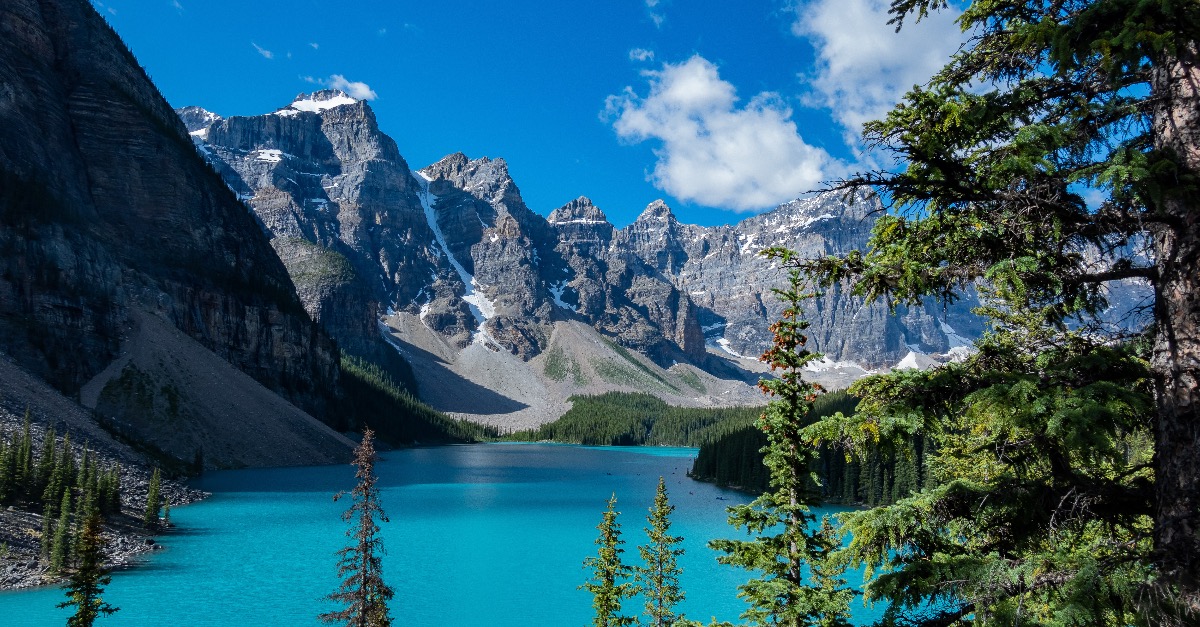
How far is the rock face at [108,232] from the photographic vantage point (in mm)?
96250

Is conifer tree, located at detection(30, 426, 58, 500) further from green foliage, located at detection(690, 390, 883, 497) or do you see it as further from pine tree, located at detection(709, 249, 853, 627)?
green foliage, located at detection(690, 390, 883, 497)

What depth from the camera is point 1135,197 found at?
5238mm

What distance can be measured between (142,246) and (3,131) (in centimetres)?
2847

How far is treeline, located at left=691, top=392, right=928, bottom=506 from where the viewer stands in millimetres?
71812

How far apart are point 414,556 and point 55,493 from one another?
24.0 meters

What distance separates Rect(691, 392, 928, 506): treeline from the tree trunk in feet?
178

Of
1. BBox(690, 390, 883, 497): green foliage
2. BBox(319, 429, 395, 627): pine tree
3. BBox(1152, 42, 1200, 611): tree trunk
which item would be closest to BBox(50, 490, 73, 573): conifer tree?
BBox(319, 429, 395, 627): pine tree

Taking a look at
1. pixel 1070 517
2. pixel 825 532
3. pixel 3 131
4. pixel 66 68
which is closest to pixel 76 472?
pixel 825 532

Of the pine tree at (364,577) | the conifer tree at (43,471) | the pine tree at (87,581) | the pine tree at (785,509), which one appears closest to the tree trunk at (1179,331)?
the pine tree at (785,509)

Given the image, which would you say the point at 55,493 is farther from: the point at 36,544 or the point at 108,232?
the point at 108,232

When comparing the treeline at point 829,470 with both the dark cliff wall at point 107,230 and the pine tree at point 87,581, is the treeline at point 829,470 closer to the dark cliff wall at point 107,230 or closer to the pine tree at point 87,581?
the pine tree at point 87,581

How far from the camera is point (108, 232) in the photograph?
120 meters

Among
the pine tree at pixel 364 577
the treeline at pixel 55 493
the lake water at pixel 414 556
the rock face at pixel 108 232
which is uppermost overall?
the rock face at pixel 108 232

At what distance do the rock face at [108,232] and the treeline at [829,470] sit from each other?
92792mm
